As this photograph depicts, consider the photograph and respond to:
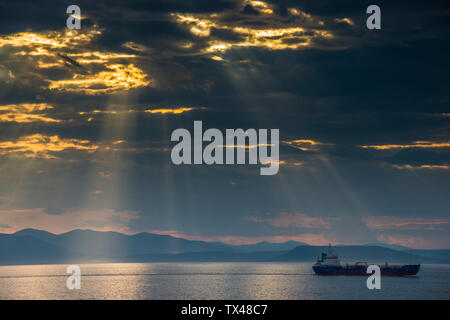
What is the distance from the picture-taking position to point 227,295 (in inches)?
6427
